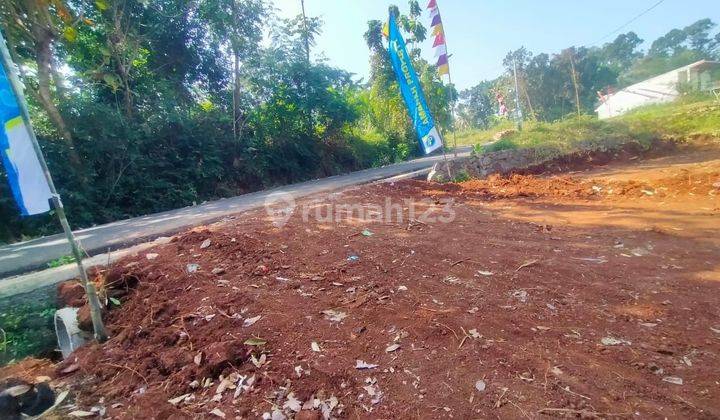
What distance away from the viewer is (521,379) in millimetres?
2098

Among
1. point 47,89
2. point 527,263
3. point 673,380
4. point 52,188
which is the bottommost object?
point 673,380

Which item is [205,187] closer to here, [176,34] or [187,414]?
[176,34]

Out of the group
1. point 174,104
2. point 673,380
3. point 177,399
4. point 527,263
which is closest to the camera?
point 673,380

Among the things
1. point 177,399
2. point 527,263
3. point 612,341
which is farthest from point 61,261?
point 612,341

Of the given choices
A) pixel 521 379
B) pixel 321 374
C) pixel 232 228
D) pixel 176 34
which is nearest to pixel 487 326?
pixel 521 379

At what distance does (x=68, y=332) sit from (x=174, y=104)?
36.2 feet

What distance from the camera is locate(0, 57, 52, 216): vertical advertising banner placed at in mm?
2434

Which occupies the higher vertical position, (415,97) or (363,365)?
(415,97)

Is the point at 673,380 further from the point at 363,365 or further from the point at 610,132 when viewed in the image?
the point at 610,132

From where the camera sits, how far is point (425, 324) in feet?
8.77

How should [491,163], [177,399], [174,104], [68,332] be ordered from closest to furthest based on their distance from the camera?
[177,399] → [68,332] → [491,163] → [174,104]

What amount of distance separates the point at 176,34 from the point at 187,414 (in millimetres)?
14486

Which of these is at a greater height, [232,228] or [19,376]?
[232,228]

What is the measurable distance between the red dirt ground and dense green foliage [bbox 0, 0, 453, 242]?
6401 mm
